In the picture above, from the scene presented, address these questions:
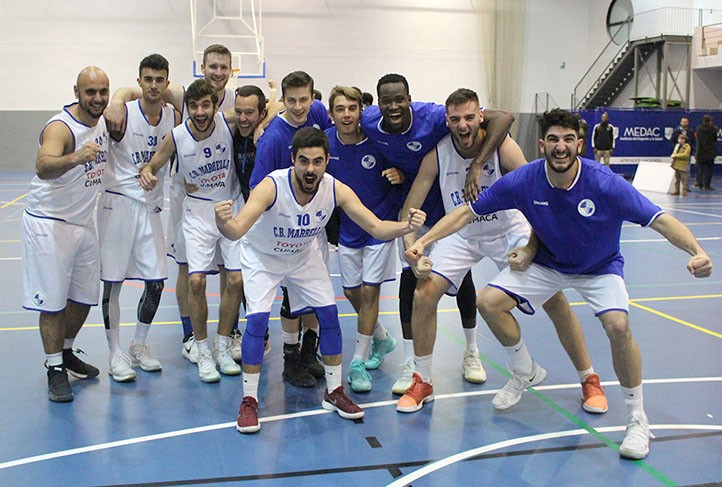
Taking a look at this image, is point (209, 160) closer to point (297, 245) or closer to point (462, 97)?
point (297, 245)

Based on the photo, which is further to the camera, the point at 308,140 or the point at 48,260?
the point at 48,260

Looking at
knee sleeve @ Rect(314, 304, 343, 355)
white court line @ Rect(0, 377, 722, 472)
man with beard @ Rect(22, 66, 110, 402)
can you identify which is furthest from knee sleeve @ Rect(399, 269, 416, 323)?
man with beard @ Rect(22, 66, 110, 402)

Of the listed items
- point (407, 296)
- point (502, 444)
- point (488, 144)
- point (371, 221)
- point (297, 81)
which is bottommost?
point (502, 444)

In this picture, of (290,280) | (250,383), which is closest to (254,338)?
(250,383)

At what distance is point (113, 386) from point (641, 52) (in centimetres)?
2363

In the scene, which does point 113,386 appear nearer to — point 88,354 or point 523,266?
point 88,354

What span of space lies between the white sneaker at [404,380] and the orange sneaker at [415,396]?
0.43ft

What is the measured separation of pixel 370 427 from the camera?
4.40m

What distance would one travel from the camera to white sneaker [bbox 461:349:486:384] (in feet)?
17.1

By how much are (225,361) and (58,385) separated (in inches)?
45.7

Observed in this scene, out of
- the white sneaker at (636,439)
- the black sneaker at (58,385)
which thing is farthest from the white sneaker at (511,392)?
the black sneaker at (58,385)

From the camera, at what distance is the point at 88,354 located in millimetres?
5805

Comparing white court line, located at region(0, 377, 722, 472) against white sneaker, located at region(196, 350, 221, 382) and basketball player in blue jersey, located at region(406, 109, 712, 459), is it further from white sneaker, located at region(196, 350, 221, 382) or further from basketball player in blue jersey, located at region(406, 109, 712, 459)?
white sneaker, located at region(196, 350, 221, 382)

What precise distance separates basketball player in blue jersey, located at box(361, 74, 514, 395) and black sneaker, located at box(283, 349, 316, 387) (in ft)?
2.11
